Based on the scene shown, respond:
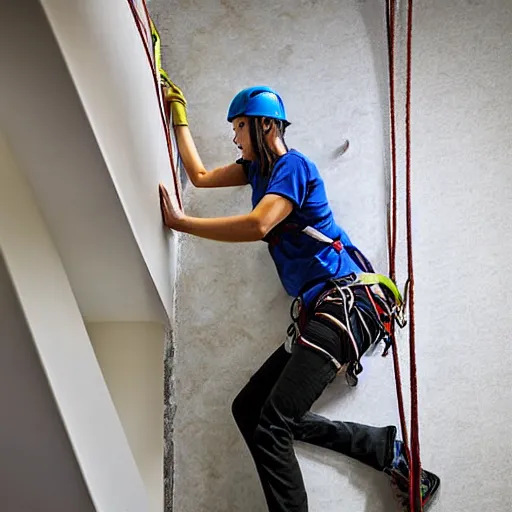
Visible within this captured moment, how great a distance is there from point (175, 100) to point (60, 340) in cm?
101

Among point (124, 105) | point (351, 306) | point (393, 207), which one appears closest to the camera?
point (124, 105)

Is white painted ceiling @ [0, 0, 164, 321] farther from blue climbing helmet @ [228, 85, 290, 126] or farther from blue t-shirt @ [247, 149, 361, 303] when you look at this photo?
blue climbing helmet @ [228, 85, 290, 126]

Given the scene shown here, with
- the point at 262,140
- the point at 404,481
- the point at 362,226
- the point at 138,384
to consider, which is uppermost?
the point at 262,140

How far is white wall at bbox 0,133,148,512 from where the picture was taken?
1437mm

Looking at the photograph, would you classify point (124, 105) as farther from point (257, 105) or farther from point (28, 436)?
point (28, 436)

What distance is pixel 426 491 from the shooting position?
7.14 ft

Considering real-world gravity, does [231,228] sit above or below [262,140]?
below

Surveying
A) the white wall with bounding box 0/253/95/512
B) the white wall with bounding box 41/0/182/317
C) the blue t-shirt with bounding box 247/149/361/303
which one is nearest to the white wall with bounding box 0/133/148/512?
the white wall with bounding box 0/253/95/512

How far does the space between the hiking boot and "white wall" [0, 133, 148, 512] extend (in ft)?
2.71

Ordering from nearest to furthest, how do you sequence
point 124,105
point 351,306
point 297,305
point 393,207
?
point 124,105 → point 351,306 → point 297,305 → point 393,207

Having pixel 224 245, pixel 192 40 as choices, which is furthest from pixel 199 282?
pixel 192 40

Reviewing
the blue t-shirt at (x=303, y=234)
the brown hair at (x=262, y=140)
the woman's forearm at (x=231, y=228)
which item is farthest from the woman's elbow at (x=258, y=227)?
the brown hair at (x=262, y=140)

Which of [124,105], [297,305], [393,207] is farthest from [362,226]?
[124,105]

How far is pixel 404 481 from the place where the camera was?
217 centimetres
